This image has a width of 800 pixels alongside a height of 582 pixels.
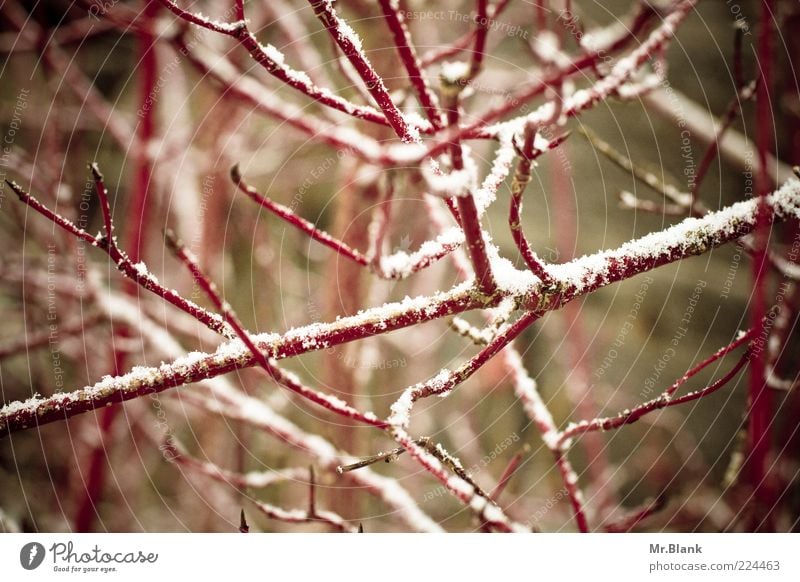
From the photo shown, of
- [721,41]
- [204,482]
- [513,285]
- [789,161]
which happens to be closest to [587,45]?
[513,285]

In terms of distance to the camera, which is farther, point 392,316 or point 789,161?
point 789,161

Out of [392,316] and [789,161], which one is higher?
[789,161]

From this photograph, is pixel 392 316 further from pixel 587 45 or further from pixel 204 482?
pixel 204 482

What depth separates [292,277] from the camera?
150 centimetres

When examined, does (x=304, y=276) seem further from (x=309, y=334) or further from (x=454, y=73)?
(x=454, y=73)

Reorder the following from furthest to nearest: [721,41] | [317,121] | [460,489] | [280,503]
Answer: [721,41], [280,503], [317,121], [460,489]

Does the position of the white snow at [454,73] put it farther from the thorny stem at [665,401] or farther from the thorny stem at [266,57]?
the thorny stem at [665,401]
